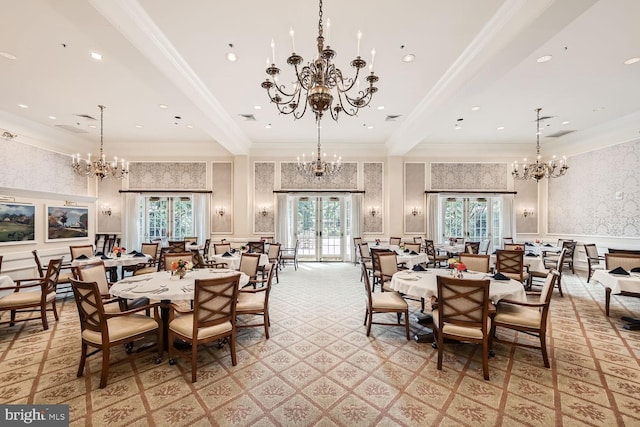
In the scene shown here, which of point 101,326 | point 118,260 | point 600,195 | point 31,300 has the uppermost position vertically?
point 600,195

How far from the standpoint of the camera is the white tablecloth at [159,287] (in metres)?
3.00

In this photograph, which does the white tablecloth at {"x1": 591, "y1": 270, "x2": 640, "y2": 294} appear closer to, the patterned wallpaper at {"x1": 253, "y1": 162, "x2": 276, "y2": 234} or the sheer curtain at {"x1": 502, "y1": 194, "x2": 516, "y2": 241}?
the sheer curtain at {"x1": 502, "y1": 194, "x2": 516, "y2": 241}

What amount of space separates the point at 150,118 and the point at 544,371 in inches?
354

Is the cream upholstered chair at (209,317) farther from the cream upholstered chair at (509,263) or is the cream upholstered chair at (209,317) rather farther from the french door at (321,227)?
the french door at (321,227)

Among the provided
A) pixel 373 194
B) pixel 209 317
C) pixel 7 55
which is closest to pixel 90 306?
pixel 209 317

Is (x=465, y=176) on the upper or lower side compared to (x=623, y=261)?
upper

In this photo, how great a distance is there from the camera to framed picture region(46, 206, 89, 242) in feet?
22.9

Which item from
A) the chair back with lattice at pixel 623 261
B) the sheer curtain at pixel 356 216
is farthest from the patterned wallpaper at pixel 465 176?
the chair back with lattice at pixel 623 261

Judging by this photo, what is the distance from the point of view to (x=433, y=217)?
9.77 metres

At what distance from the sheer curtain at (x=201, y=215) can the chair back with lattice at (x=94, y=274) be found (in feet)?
19.0

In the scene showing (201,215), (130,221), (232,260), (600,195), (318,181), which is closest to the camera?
(232,260)

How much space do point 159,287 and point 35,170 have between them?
743 cm

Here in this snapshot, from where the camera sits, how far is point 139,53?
3.58 m

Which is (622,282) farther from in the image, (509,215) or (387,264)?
(509,215)
